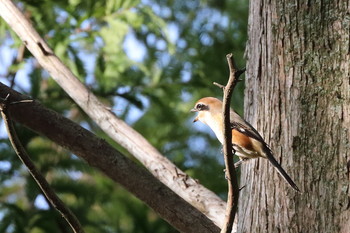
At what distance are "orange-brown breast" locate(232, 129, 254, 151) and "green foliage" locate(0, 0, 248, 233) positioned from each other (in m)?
1.52

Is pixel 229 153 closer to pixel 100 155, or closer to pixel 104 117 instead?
pixel 100 155

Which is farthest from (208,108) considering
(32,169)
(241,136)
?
(32,169)

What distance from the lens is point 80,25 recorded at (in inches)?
233

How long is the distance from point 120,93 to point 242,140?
228 cm

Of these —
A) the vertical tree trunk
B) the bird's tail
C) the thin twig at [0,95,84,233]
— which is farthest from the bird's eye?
the thin twig at [0,95,84,233]

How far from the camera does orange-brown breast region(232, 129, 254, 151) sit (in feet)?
11.5

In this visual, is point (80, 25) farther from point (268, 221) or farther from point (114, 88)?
point (268, 221)

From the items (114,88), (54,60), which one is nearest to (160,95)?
(114,88)

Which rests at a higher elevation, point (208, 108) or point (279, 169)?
point (208, 108)

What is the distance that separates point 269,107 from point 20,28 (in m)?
1.87

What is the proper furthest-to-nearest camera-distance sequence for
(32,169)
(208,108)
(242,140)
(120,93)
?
(120,93)
(208,108)
(242,140)
(32,169)

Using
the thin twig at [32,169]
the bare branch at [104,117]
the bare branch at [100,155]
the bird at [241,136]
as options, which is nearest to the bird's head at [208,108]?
the bird at [241,136]

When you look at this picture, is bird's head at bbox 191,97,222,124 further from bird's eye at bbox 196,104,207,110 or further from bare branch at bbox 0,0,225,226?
bare branch at bbox 0,0,225,226

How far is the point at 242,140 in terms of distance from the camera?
3.62 m
